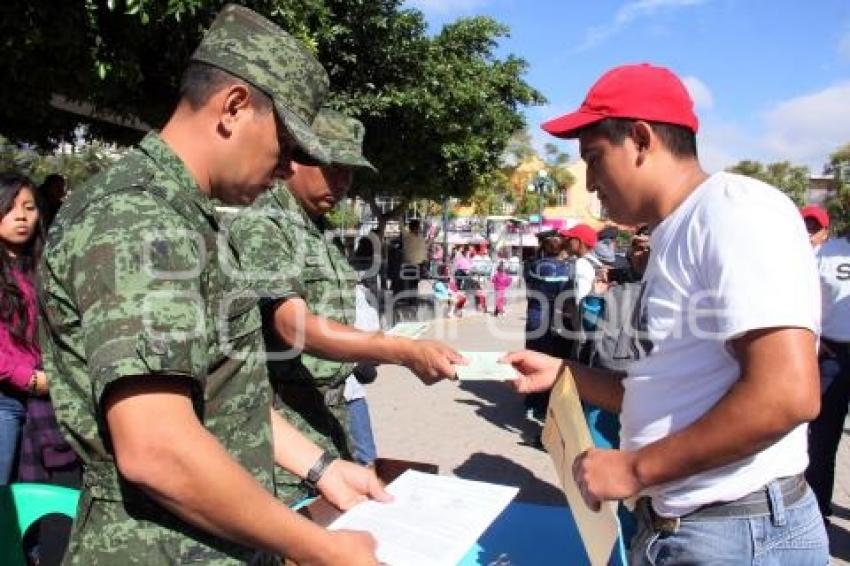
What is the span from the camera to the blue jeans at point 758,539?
53.1 inches

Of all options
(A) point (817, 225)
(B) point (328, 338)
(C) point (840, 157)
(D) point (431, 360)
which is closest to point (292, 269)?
(B) point (328, 338)

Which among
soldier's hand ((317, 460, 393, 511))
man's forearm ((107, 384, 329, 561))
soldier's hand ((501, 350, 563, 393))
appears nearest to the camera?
man's forearm ((107, 384, 329, 561))

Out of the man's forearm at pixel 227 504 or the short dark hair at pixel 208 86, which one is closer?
the man's forearm at pixel 227 504

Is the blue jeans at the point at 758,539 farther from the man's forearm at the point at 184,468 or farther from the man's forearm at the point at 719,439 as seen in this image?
the man's forearm at the point at 184,468

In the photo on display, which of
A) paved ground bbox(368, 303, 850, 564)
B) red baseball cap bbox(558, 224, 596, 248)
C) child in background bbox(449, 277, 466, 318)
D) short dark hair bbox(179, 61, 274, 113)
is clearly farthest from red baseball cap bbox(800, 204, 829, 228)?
child in background bbox(449, 277, 466, 318)

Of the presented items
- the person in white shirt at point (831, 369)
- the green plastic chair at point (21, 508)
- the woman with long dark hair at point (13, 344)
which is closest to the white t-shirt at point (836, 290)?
the person in white shirt at point (831, 369)

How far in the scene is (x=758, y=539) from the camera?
53.2 inches

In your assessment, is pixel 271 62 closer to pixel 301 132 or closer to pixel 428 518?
pixel 301 132

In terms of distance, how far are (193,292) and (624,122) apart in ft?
3.14

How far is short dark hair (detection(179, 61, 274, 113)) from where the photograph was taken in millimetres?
1251

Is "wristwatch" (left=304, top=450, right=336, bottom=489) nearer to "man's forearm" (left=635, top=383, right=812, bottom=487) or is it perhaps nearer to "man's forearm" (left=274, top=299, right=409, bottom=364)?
"man's forearm" (left=274, top=299, right=409, bottom=364)

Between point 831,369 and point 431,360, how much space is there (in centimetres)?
298

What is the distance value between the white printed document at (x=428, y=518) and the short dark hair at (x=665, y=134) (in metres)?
0.88

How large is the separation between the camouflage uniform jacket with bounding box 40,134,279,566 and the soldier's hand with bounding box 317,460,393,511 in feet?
1.51
